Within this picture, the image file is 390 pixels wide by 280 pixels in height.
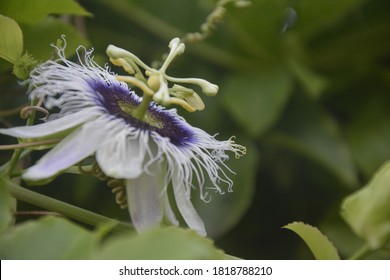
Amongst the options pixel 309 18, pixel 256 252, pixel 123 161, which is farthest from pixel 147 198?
pixel 309 18

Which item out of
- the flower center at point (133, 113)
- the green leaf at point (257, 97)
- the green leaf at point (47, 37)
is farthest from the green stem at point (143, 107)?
the green leaf at point (257, 97)

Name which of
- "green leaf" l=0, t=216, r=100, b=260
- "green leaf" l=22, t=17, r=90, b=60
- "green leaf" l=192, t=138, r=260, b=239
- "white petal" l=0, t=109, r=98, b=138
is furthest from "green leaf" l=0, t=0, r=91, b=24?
"green leaf" l=192, t=138, r=260, b=239

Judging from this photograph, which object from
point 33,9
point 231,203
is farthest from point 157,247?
point 231,203

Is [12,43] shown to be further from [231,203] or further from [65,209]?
[231,203]

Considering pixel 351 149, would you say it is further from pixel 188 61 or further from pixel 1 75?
pixel 1 75
